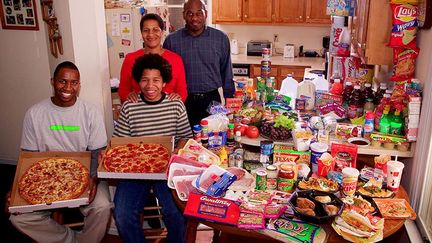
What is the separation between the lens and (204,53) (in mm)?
3320

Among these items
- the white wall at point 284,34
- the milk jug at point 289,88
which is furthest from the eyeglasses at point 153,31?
the white wall at point 284,34

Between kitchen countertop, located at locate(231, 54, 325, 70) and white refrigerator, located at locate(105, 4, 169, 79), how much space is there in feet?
5.79

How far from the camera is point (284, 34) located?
6008 mm

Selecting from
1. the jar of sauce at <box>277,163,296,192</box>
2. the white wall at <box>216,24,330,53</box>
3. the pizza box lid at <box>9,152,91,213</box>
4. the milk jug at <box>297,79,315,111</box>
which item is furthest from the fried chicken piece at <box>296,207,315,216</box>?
the white wall at <box>216,24,330,53</box>

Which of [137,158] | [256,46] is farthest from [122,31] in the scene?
[256,46]

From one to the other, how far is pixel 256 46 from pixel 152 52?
3.13 metres

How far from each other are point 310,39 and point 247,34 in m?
0.93

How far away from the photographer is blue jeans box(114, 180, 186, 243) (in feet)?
7.80

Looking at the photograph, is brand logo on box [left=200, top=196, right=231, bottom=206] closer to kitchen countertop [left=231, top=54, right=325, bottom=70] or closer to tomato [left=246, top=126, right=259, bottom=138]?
tomato [left=246, top=126, right=259, bottom=138]

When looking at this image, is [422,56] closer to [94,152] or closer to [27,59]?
[94,152]

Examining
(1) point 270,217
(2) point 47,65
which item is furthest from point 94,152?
(2) point 47,65

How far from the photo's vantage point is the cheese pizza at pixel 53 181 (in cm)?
225

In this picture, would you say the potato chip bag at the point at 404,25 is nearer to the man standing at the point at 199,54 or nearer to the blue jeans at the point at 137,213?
the man standing at the point at 199,54

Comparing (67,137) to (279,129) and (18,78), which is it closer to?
(279,129)
